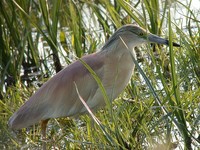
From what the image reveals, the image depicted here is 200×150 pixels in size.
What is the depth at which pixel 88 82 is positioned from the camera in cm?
558

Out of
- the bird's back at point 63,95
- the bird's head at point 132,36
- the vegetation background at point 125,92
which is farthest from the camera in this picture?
the bird's head at point 132,36

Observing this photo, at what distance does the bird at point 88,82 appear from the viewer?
5.48 meters

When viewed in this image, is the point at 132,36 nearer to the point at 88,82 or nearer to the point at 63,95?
the point at 88,82

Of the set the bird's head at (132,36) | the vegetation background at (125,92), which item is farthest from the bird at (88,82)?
the vegetation background at (125,92)

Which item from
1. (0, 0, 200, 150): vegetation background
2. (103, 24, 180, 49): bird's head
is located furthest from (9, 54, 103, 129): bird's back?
(103, 24, 180, 49): bird's head

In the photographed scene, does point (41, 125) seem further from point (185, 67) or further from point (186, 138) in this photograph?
point (186, 138)

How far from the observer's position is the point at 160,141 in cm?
437

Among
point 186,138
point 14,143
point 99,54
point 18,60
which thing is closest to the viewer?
point 186,138

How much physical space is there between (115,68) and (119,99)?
0.81 ft

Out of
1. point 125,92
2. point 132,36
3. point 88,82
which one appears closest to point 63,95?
point 88,82

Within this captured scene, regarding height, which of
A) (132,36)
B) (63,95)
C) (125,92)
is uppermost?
(132,36)

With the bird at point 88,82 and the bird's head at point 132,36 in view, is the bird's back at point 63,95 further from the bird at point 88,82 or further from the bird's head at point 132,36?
the bird's head at point 132,36

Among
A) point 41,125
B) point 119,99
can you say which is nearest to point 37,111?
point 41,125

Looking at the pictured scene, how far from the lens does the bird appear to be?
216 inches
